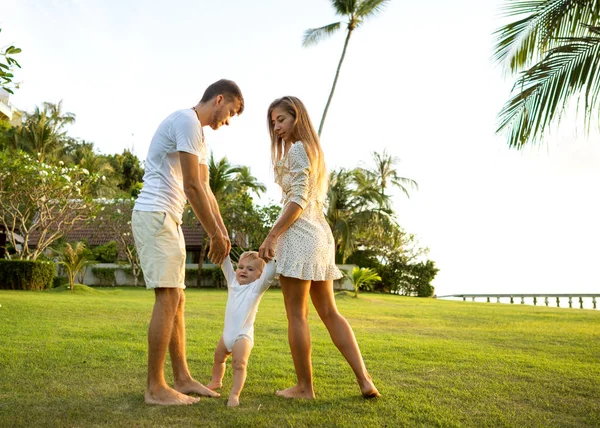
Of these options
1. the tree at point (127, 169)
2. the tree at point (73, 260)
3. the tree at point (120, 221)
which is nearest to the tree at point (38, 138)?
the tree at point (127, 169)

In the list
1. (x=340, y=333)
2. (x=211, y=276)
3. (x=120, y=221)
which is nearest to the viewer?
(x=340, y=333)

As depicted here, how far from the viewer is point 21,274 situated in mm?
19125

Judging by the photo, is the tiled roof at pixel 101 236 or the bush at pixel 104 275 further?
the tiled roof at pixel 101 236

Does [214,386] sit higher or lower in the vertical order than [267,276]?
lower

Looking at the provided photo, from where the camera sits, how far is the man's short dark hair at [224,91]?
155 inches

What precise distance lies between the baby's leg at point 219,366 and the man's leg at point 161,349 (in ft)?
1.34

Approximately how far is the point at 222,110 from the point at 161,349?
165 centimetres

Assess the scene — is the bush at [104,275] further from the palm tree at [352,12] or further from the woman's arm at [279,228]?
the woman's arm at [279,228]

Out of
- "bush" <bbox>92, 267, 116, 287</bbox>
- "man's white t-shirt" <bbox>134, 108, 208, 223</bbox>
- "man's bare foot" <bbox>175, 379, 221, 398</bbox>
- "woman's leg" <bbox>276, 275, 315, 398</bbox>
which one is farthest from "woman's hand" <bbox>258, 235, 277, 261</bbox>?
"bush" <bbox>92, 267, 116, 287</bbox>

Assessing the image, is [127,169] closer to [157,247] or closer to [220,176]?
[220,176]

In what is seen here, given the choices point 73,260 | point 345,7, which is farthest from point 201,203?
point 345,7

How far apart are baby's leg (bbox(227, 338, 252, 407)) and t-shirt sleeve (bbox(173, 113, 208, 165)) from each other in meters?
1.33

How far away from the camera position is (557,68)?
24.8 ft

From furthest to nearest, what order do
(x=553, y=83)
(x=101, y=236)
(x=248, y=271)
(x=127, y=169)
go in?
(x=127, y=169) < (x=101, y=236) < (x=553, y=83) < (x=248, y=271)
